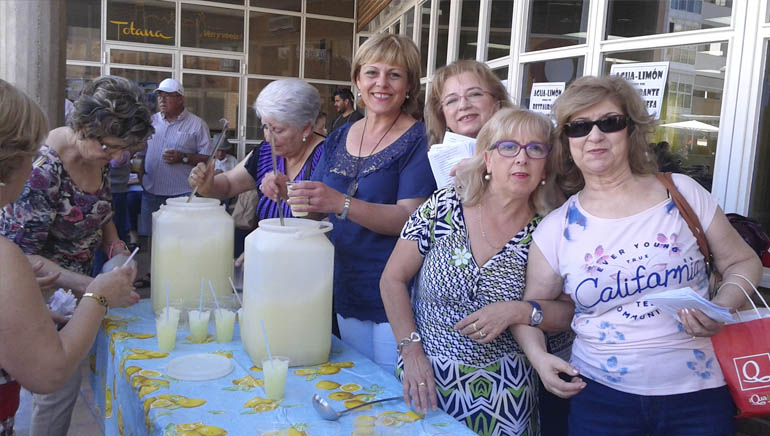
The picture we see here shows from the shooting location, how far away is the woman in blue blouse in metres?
2.02

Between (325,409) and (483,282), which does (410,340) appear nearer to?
(483,282)

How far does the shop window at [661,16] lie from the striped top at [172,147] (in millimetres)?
3591

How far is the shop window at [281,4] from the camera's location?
397 inches

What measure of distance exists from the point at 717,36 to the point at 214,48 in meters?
8.64

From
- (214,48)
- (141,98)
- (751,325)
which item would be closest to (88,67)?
(214,48)

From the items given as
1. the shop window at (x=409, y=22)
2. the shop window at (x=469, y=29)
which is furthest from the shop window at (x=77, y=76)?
the shop window at (x=469, y=29)

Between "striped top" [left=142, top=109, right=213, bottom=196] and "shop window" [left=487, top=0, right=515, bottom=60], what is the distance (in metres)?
2.68

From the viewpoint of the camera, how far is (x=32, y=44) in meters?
3.44

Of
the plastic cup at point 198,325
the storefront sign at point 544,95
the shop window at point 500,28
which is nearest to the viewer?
the plastic cup at point 198,325

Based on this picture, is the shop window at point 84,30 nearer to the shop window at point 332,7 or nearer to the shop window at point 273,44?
the shop window at point 273,44

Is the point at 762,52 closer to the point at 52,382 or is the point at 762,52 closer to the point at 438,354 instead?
→ the point at 438,354

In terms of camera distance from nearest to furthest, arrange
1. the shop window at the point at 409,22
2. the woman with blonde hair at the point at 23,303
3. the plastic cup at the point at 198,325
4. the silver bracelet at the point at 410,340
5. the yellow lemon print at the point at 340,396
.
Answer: the woman with blonde hair at the point at 23,303 → the yellow lemon print at the point at 340,396 → the silver bracelet at the point at 410,340 → the plastic cup at the point at 198,325 → the shop window at the point at 409,22

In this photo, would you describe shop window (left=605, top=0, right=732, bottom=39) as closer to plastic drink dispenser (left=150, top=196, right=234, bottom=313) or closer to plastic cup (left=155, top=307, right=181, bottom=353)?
plastic drink dispenser (left=150, top=196, right=234, bottom=313)

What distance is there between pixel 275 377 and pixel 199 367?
11.7 inches
